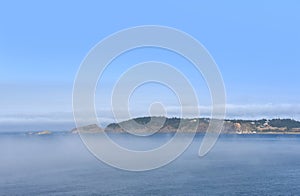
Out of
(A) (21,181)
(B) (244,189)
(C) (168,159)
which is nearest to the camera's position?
(B) (244,189)

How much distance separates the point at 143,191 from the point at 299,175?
37.3m

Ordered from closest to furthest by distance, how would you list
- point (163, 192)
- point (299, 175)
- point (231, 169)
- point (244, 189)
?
1. point (163, 192)
2. point (244, 189)
3. point (299, 175)
4. point (231, 169)

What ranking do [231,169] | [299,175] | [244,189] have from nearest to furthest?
[244,189] < [299,175] < [231,169]

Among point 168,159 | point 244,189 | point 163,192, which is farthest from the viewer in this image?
point 168,159

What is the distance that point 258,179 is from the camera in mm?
71875

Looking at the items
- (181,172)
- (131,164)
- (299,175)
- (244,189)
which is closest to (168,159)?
(131,164)

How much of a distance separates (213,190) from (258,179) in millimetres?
15873

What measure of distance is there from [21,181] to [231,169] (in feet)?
149

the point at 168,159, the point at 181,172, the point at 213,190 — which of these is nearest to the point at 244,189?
the point at 213,190

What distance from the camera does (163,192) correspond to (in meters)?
56.9

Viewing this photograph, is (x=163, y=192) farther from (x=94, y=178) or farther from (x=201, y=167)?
(x=201, y=167)

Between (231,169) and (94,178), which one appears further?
(231,169)

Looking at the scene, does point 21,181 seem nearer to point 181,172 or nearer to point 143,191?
point 143,191

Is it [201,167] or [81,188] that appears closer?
[81,188]
